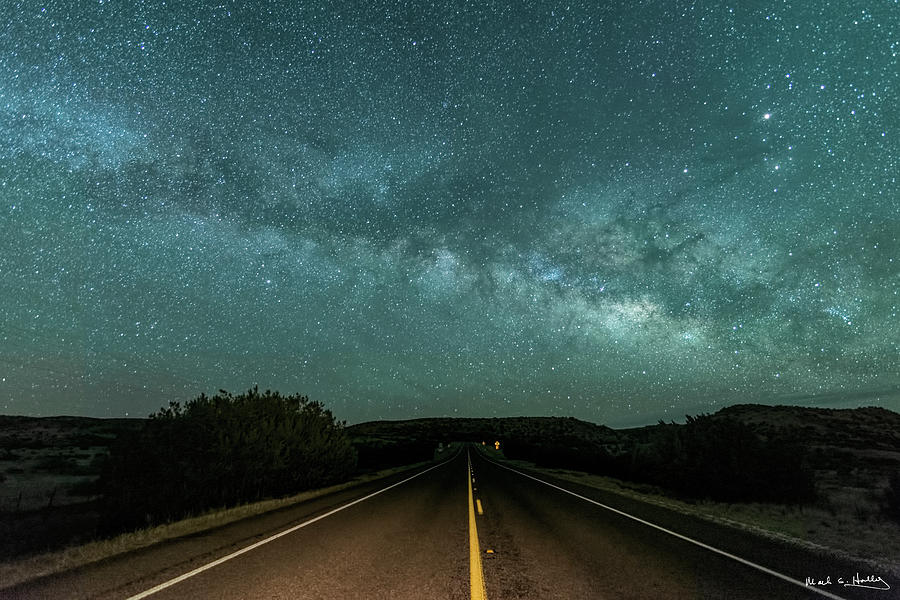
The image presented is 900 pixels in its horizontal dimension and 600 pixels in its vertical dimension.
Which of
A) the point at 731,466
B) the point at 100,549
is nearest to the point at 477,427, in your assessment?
the point at 731,466

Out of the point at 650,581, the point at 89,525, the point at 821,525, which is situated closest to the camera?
the point at 650,581

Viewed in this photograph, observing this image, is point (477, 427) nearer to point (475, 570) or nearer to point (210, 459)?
point (210, 459)

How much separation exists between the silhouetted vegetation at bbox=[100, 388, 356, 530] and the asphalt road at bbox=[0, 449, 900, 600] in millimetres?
4858

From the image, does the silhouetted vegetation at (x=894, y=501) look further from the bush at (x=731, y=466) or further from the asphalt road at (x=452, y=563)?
the asphalt road at (x=452, y=563)

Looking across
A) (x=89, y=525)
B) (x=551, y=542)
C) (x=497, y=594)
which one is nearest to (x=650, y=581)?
(x=497, y=594)

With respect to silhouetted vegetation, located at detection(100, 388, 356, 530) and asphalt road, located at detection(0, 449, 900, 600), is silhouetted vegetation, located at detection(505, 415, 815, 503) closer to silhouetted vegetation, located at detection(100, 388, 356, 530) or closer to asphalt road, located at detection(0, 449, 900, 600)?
asphalt road, located at detection(0, 449, 900, 600)

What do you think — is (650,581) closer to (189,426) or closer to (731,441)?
(189,426)

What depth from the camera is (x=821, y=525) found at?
13008 mm

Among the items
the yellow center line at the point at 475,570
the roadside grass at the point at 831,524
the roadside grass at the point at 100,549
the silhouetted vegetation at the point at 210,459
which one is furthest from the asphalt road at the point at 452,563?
the silhouetted vegetation at the point at 210,459

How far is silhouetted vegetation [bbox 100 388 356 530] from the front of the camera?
14.8m

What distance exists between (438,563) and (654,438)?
22.2 meters

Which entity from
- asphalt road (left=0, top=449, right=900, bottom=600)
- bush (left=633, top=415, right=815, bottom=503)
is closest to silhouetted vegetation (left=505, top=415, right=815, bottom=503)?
bush (left=633, top=415, right=815, bottom=503)

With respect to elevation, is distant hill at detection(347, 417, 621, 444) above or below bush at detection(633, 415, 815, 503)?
A: below

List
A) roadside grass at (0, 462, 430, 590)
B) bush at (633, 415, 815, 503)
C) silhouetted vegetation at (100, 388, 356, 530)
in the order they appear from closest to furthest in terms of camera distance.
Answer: roadside grass at (0, 462, 430, 590), silhouetted vegetation at (100, 388, 356, 530), bush at (633, 415, 815, 503)
